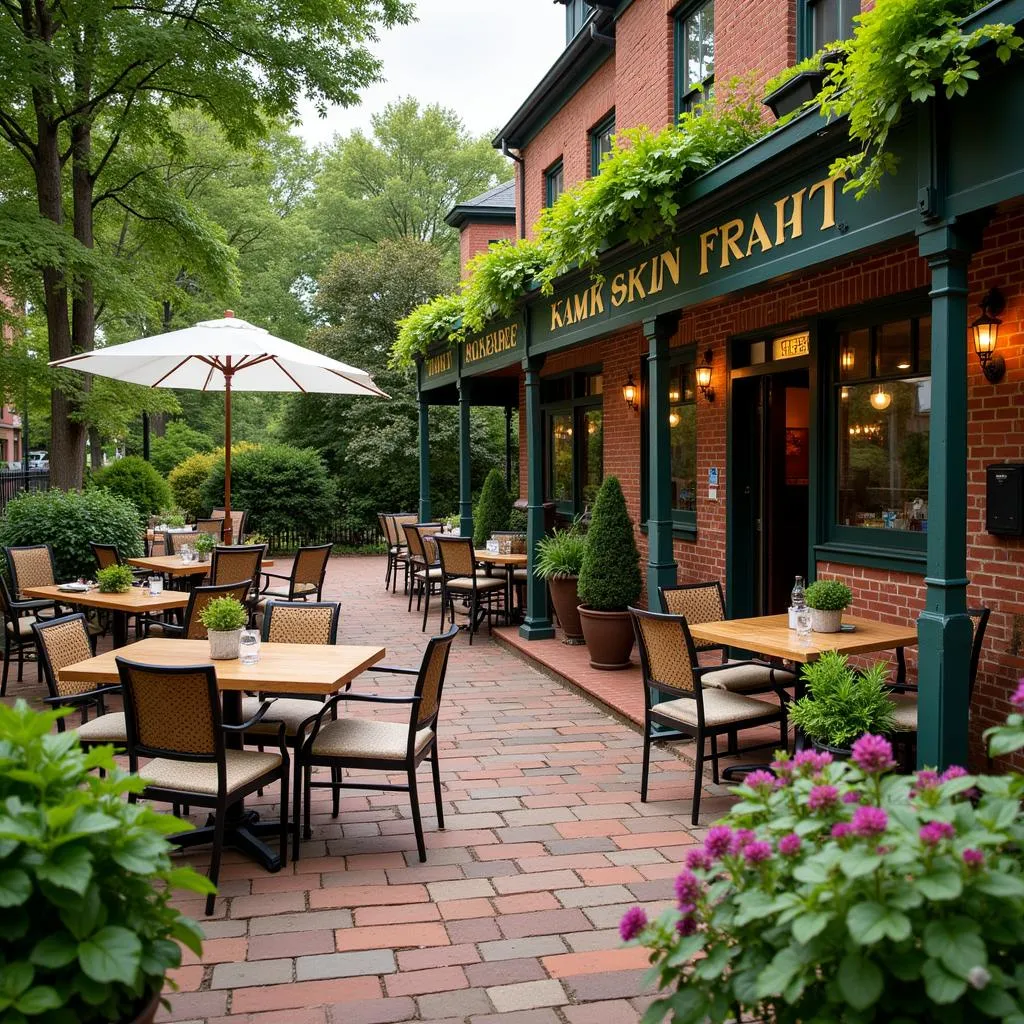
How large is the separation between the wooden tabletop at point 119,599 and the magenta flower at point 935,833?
20.8ft

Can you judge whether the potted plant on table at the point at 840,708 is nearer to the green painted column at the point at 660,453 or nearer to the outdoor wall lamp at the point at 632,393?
the green painted column at the point at 660,453

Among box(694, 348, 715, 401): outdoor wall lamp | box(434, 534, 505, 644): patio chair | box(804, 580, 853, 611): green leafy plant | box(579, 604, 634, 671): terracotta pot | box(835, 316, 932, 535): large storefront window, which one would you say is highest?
box(694, 348, 715, 401): outdoor wall lamp

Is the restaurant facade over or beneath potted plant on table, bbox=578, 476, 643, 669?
over

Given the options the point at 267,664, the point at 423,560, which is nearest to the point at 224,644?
the point at 267,664

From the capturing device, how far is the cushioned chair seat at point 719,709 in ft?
16.7

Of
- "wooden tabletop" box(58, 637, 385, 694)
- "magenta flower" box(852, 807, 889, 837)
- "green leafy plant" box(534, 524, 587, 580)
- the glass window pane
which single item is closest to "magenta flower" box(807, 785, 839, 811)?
"magenta flower" box(852, 807, 889, 837)

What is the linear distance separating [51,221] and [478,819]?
10.3 m

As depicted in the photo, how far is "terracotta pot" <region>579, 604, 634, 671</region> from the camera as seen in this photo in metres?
8.07

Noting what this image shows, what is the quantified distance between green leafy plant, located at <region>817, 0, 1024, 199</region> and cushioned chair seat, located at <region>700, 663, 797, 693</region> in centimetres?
302

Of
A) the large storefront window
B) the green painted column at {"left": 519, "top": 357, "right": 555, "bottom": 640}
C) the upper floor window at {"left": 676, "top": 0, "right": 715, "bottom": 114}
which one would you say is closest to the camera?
the large storefront window

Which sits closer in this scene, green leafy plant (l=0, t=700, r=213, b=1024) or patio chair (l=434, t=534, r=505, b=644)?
green leafy plant (l=0, t=700, r=213, b=1024)

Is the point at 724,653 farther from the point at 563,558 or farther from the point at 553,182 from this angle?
the point at 553,182

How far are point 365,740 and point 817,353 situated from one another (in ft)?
14.4

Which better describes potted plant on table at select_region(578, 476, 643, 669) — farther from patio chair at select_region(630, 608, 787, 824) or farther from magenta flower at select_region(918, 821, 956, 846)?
magenta flower at select_region(918, 821, 956, 846)
